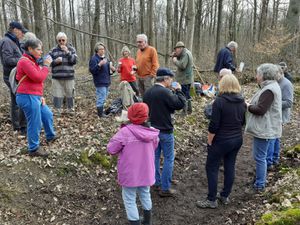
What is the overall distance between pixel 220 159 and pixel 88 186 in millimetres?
2353

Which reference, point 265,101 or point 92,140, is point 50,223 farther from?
point 265,101

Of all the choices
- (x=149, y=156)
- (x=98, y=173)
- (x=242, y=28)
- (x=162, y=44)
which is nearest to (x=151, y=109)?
(x=149, y=156)

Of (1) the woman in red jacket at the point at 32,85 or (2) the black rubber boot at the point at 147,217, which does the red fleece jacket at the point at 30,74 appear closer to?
(1) the woman in red jacket at the point at 32,85

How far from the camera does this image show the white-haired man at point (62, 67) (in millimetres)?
7334

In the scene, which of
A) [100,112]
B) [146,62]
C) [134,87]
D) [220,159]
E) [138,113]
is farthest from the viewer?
[134,87]

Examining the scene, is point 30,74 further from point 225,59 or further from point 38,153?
point 225,59

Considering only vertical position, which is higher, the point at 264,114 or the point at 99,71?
the point at 99,71

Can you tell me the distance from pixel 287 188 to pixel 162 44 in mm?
38507

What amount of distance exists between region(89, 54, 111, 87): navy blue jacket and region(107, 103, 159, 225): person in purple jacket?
12.7 feet

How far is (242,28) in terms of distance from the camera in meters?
46.6

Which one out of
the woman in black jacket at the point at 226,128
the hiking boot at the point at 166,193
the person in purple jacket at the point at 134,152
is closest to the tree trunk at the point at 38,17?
the hiking boot at the point at 166,193

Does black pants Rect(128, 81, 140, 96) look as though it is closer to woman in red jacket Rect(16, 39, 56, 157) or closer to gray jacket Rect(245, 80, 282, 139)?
woman in red jacket Rect(16, 39, 56, 157)

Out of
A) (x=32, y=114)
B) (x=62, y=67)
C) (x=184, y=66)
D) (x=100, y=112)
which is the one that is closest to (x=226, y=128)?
(x=32, y=114)

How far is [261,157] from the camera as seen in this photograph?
→ 5582mm
